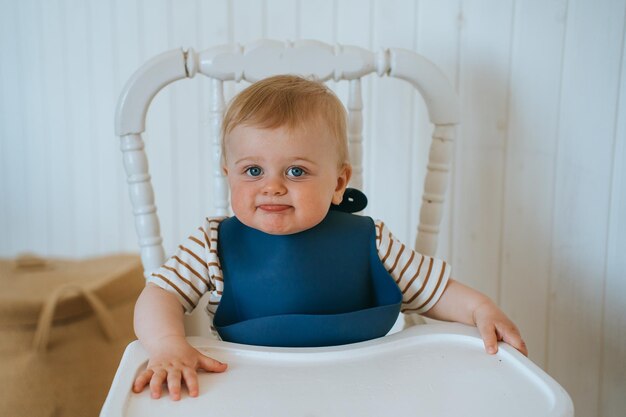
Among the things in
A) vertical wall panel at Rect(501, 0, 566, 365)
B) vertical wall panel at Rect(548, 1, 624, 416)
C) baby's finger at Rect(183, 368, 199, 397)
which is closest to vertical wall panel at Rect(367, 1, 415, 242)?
vertical wall panel at Rect(501, 0, 566, 365)

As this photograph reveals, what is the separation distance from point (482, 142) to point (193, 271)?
720 mm

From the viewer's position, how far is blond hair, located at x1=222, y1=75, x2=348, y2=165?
2.87 feet

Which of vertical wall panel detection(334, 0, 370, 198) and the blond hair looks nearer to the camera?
the blond hair

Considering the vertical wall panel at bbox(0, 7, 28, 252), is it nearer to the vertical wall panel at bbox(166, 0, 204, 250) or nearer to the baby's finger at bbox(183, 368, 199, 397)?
the vertical wall panel at bbox(166, 0, 204, 250)

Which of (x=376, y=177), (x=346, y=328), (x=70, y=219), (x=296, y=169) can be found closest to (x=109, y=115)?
(x=70, y=219)

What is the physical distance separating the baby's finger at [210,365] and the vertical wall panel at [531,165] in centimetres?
84

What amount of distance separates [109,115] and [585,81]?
1016 mm

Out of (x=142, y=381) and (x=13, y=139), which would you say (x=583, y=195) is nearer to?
(x=142, y=381)

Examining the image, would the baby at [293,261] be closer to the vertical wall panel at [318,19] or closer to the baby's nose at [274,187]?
the baby's nose at [274,187]

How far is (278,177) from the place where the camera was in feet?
2.86

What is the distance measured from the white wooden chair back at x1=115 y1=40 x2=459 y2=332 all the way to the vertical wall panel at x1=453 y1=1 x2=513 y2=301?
290mm

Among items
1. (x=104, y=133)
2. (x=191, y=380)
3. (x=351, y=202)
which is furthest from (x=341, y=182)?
(x=104, y=133)

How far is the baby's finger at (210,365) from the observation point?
77cm

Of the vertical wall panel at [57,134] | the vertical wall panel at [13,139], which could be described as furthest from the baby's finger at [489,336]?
the vertical wall panel at [13,139]
